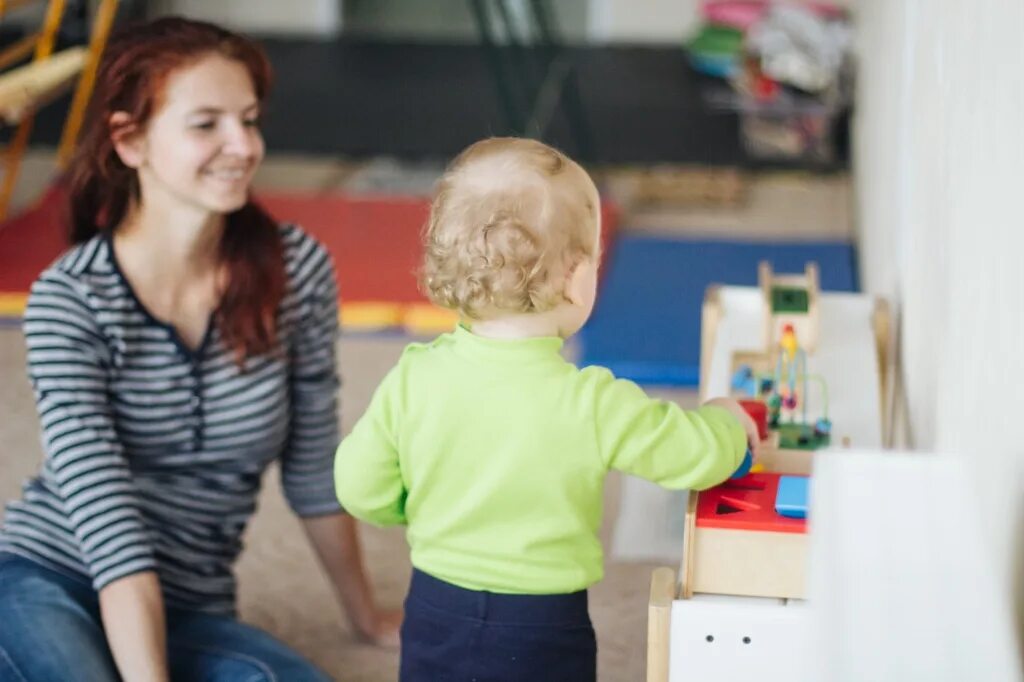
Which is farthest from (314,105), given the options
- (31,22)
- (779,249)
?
(779,249)

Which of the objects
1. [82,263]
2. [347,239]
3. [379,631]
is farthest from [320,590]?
[347,239]

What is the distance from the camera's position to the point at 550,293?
1.31m

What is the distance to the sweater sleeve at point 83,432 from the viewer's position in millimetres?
1710

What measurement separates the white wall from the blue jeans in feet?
2.51

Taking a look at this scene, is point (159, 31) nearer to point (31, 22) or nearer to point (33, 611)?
point (33, 611)

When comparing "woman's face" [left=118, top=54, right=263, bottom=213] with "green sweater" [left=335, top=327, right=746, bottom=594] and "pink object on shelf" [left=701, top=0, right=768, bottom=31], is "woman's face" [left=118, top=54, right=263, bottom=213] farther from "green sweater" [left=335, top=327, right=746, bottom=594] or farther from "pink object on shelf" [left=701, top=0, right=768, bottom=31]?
"pink object on shelf" [left=701, top=0, right=768, bottom=31]

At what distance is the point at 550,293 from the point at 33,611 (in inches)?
29.2

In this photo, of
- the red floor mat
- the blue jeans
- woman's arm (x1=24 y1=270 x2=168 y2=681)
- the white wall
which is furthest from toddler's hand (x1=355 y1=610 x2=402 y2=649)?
the red floor mat

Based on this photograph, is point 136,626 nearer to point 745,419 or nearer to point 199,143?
point 199,143

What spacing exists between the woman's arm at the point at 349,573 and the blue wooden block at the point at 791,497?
0.72 metres

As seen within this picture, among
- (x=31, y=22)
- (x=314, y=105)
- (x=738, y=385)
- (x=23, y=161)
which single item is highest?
(x=31, y=22)

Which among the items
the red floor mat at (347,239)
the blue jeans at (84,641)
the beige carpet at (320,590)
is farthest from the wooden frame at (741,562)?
the red floor mat at (347,239)

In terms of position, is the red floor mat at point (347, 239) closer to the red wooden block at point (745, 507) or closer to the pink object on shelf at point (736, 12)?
the pink object on shelf at point (736, 12)

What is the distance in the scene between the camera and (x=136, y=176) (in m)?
1.84
